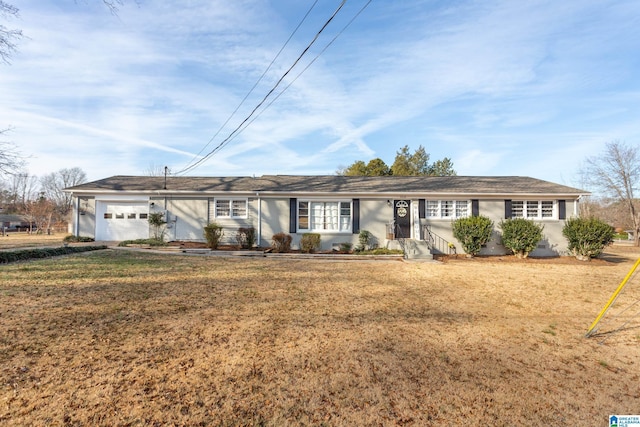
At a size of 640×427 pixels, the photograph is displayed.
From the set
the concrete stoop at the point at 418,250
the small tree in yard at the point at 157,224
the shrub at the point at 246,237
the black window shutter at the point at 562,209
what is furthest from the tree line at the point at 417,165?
the small tree in yard at the point at 157,224

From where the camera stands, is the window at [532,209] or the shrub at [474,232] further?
the window at [532,209]

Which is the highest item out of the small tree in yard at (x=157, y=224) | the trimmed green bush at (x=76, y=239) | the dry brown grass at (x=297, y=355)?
the small tree in yard at (x=157, y=224)

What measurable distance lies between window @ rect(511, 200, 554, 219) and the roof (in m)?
0.62

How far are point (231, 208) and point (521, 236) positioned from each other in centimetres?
1410

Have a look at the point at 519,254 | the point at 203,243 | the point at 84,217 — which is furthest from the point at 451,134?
the point at 84,217

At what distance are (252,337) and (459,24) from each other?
11.1 meters

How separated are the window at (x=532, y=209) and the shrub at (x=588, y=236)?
1400mm

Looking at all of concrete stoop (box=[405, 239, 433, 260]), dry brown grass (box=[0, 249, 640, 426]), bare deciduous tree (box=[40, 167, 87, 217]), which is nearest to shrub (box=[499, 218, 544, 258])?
concrete stoop (box=[405, 239, 433, 260])

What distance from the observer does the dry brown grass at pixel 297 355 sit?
2738mm

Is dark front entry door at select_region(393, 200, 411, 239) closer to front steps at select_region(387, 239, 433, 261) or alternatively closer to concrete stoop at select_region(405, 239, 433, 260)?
front steps at select_region(387, 239, 433, 261)

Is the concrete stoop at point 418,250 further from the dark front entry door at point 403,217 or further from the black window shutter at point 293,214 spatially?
the black window shutter at point 293,214

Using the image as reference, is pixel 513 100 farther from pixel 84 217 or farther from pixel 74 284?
pixel 84 217

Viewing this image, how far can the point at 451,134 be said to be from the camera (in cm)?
1975

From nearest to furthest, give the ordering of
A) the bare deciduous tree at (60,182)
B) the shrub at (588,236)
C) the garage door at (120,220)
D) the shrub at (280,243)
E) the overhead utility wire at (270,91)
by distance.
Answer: the overhead utility wire at (270,91) → the shrub at (588,236) → the shrub at (280,243) → the garage door at (120,220) → the bare deciduous tree at (60,182)
